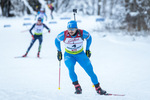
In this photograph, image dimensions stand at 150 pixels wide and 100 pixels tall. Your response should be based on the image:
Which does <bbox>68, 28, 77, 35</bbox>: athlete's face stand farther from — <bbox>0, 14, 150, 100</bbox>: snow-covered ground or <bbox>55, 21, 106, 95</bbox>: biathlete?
<bbox>0, 14, 150, 100</bbox>: snow-covered ground

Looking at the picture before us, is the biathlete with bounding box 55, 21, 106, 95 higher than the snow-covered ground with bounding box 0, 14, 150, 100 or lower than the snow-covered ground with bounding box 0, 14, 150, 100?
higher

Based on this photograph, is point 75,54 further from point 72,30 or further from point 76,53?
point 72,30

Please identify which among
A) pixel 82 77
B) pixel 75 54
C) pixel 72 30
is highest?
pixel 72 30

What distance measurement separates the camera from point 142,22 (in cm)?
1700

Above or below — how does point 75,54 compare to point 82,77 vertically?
above

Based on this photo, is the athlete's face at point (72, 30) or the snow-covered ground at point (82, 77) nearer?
the athlete's face at point (72, 30)

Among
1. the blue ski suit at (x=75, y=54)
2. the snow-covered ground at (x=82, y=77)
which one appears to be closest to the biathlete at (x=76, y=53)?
the blue ski suit at (x=75, y=54)

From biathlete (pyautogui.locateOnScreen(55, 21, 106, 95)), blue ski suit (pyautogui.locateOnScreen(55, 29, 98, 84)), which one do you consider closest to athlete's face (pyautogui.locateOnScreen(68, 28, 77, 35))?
biathlete (pyautogui.locateOnScreen(55, 21, 106, 95))

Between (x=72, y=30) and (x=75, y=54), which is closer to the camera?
(x=72, y=30)

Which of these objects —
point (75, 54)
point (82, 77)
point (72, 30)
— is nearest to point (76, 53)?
point (75, 54)

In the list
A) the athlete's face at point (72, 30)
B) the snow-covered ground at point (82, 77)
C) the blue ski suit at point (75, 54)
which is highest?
the athlete's face at point (72, 30)

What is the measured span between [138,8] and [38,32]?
1098 centimetres

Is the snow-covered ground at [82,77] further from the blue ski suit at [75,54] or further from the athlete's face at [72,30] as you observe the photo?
the athlete's face at [72,30]

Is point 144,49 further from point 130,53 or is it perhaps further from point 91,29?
point 91,29
